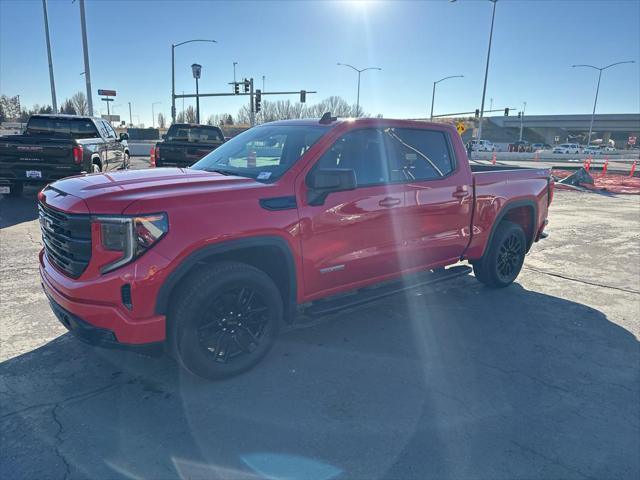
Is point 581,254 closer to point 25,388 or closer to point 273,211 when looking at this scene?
point 273,211

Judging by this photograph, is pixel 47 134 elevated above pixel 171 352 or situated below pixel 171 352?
above

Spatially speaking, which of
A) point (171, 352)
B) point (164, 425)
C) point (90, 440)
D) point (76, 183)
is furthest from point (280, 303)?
point (76, 183)

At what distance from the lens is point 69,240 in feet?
10.1

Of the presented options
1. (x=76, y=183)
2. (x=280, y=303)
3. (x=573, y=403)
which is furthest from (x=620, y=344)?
(x=76, y=183)

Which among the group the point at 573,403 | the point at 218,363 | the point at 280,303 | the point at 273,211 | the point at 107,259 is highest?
the point at 273,211

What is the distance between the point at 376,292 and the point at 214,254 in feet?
5.62

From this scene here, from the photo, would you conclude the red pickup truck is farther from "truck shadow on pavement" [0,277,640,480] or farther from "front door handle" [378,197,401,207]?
"truck shadow on pavement" [0,277,640,480]

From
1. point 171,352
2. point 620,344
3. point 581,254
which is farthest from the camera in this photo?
point 581,254

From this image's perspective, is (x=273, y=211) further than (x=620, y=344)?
No

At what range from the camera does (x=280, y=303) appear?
11.9 ft

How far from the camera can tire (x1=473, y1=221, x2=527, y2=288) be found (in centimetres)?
559

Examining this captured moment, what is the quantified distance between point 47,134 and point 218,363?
10632mm

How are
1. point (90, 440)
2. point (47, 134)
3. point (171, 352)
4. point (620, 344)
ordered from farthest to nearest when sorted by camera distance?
point (47, 134), point (620, 344), point (171, 352), point (90, 440)

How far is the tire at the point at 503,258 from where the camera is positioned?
5586mm
